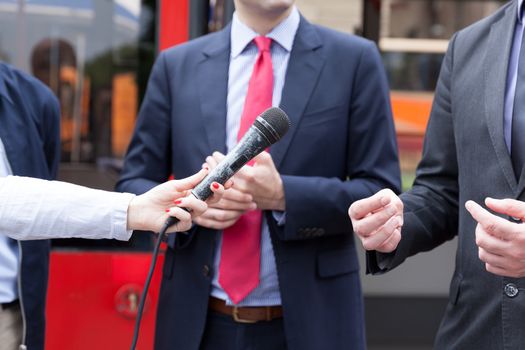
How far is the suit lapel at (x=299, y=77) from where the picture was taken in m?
2.21

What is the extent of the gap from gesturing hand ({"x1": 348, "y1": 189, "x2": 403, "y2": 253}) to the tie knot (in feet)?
2.37

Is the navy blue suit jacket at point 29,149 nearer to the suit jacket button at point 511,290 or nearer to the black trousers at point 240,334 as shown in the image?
the black trousers at point 240,334

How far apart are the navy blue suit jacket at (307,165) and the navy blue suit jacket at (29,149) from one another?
11.3 inches

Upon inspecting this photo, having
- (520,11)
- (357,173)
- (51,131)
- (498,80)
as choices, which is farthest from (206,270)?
(520,11)

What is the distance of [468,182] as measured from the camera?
1.84 m

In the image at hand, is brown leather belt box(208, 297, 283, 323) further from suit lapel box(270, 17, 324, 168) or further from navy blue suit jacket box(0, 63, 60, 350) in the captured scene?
navy blue suit jacket box(0, 63, 60, 350)

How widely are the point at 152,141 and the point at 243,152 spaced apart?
2.63 feet

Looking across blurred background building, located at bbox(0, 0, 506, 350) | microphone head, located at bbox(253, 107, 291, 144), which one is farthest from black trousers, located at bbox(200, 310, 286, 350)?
blurred background building, located at bbox(0, 0, 506, 350)

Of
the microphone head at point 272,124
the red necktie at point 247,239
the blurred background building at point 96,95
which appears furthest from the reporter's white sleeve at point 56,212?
the blurred background building at point 96,95

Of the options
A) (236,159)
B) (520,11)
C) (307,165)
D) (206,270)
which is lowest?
(206,270)

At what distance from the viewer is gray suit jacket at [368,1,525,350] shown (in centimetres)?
175

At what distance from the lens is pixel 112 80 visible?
3283mm

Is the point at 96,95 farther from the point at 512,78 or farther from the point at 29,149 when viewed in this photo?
the point at 512,78

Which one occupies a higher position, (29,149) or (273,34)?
(273,34)
